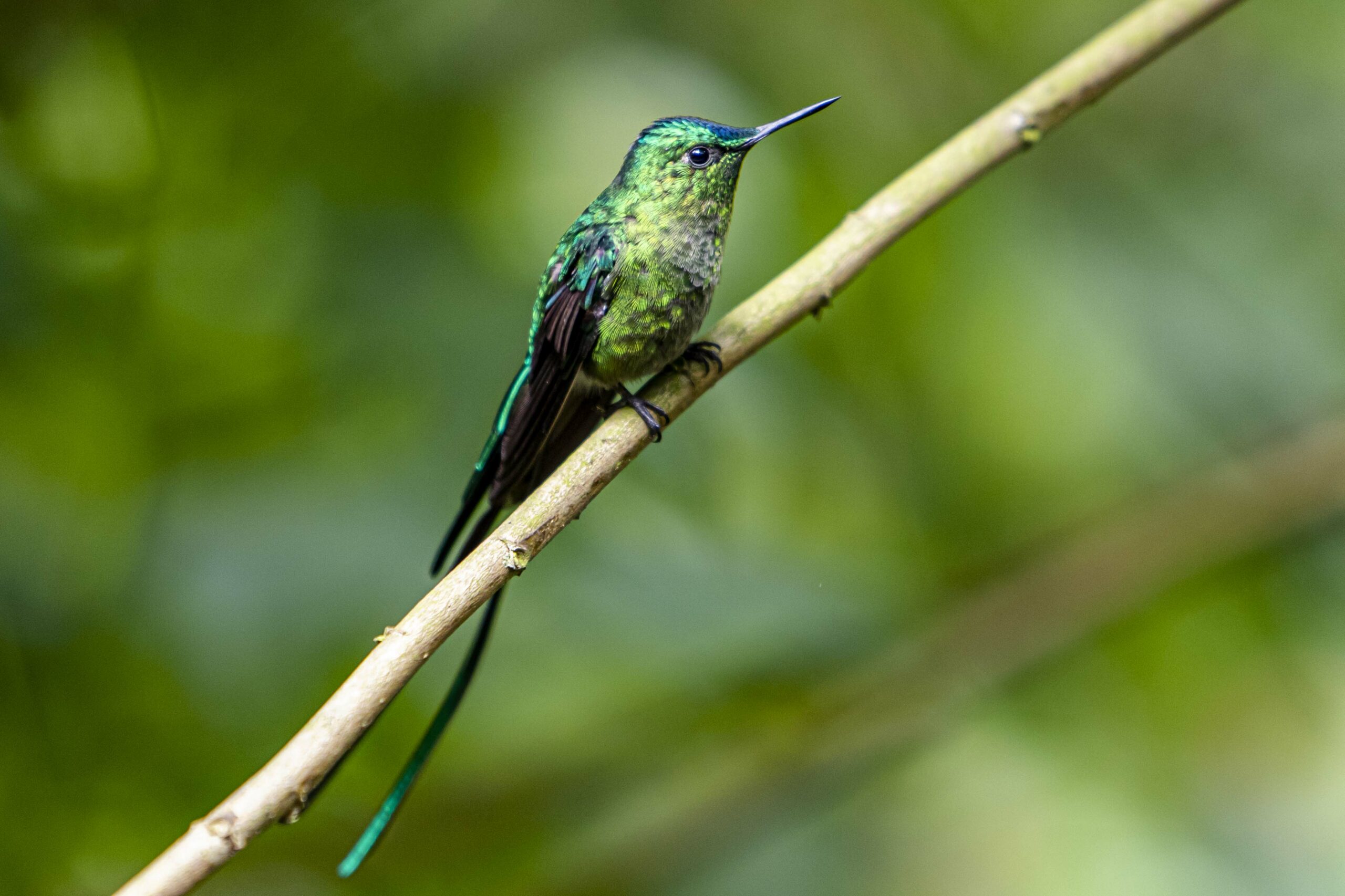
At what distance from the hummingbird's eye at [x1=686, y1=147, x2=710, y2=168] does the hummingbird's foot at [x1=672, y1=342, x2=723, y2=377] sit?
26 centimetres

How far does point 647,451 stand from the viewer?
2.15m

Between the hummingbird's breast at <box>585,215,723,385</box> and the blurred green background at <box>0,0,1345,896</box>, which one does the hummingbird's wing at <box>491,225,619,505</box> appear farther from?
the blurred green background at <box>0,0,1345,896</box>

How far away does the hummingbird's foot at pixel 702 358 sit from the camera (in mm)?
1438

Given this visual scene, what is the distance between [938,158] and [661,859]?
1.56 m

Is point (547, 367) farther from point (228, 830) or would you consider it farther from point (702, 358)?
point (228, 830)

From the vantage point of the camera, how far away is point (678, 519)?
2.22m

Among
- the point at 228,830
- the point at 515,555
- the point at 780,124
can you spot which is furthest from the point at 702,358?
the point at 228,830

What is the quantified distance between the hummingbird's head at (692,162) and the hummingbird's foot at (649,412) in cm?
32

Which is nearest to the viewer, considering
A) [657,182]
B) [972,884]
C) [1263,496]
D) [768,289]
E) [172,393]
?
[768,289]

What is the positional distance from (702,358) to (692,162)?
29 cm

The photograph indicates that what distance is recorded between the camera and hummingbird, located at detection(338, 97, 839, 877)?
142cm

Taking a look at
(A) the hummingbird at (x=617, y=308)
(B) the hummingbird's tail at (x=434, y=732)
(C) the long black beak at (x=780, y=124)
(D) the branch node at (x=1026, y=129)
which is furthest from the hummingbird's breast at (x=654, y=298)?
(D) the branch node at (x=1026, y=129)

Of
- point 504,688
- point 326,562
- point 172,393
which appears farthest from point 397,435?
point 504,688

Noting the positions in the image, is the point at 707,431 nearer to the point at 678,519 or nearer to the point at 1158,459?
the point at 678,519
